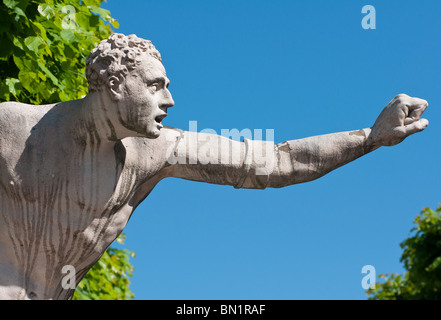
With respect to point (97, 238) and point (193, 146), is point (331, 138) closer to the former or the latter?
point (193, 146)

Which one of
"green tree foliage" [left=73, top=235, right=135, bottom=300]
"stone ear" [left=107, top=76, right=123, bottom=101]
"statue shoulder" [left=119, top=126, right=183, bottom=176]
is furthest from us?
"green tree foliage" [left=73, top=235, right=135, bottom=300]

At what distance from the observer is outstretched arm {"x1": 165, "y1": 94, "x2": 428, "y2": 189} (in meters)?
5.02

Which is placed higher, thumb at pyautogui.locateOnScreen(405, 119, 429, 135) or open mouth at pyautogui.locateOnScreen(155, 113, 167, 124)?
thumb at pyautogui.locateOnScreen(405, 119, 429, 135)

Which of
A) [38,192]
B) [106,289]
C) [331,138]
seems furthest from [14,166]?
Result: [106,289]

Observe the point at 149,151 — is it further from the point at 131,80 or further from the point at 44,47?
the point at 44,47

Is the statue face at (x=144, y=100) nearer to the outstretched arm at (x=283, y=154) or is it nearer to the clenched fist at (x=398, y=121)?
the outstretched arm at (x=283, y=154)

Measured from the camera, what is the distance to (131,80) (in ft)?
15.0

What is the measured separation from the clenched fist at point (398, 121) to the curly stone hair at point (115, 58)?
57.2 inches

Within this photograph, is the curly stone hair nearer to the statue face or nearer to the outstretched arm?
the statue face

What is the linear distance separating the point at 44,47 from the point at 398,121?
442 cm

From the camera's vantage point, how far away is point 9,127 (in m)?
4.72

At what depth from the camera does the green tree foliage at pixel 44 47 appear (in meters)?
7.82

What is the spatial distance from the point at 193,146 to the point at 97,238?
0.80 meters

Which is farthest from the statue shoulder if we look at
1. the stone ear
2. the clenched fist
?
the clenched fist
